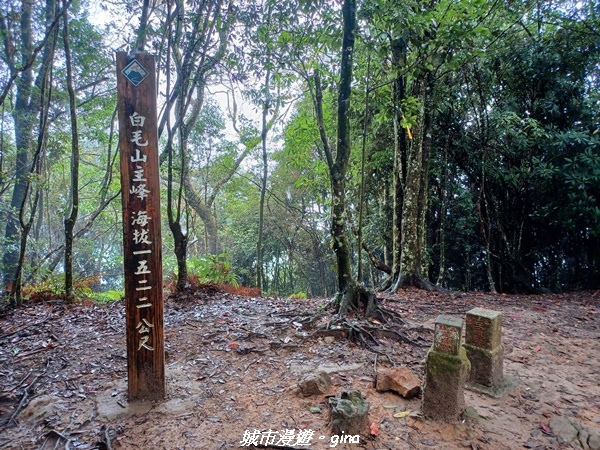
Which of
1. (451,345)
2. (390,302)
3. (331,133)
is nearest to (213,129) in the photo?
(331,133)

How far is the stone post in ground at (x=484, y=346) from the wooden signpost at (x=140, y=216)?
2.87 meters

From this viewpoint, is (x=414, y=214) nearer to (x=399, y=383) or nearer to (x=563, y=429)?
(x=399, y=383)

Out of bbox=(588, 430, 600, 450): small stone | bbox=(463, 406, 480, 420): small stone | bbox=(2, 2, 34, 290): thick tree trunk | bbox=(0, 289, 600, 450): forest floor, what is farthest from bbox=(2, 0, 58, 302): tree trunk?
bbox=(588, 430, 600, 450): small stone

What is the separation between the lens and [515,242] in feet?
29.1

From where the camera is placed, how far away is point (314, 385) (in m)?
2.92

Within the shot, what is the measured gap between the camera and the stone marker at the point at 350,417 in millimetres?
2361

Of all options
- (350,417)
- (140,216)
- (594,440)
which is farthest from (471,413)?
(140,216)

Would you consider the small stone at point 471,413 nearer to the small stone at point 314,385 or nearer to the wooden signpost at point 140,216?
the small stone at point 314,385

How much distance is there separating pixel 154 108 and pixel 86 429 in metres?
2.67

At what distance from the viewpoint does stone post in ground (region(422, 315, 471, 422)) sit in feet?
8.08

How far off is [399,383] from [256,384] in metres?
1.37

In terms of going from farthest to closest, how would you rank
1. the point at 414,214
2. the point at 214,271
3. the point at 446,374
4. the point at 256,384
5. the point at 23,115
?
the point at 214,271
the point at 414,214
the point at 23,115
the point at 256,384
the point at 446,374

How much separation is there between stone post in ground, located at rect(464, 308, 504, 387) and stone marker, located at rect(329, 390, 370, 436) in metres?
1.27

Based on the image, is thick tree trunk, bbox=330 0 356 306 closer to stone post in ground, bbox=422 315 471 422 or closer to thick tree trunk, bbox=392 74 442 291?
stone post in ground, bbox=422 315 471 422
